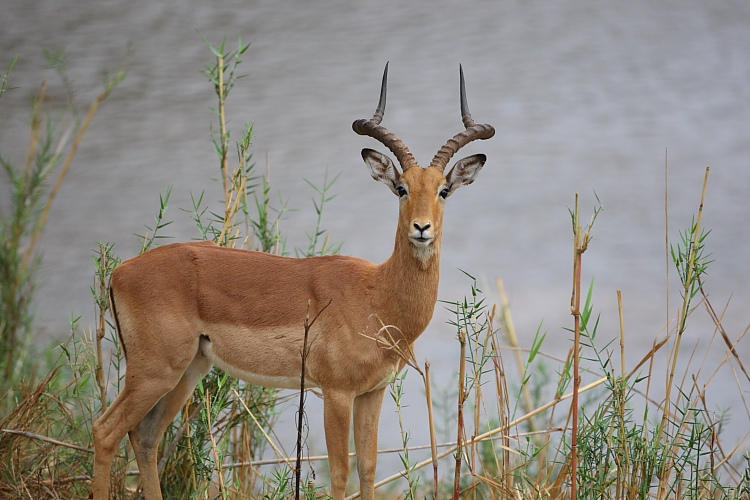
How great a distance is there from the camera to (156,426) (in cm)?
429

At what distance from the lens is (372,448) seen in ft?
14.3

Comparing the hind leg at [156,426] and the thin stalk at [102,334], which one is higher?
the thin stalk at [102,334]

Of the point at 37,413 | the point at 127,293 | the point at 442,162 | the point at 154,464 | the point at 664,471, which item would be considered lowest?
the point at 664,471

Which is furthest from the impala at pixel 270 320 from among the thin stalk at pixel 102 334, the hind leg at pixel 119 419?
the thin stalk at pixel 102 334

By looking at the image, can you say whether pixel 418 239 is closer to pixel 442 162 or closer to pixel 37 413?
pixel 442 162

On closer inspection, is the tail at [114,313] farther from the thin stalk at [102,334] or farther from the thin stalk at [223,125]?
the thin stalk at [223,125]

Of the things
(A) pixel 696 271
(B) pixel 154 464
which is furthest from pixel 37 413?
(A) pixel 696 271

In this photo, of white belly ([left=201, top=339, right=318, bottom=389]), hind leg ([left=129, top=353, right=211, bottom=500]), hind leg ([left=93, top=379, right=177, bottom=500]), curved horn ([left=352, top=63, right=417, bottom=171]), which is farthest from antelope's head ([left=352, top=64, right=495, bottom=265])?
hind leg ([left=93, top=379, right=177, bottom=500])

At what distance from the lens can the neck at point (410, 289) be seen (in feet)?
13.7

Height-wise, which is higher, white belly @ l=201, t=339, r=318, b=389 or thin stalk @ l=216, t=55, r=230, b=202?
thin stalk @ l=216, t=55, r=230, b=202

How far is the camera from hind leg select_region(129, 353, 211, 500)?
425cm

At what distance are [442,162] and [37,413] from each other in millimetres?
2430

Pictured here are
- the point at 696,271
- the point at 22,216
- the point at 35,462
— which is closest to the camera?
the point at 22,216

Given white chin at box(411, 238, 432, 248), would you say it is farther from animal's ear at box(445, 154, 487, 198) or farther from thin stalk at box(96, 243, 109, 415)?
thin stalk at box(96, 243, 109, 415)
